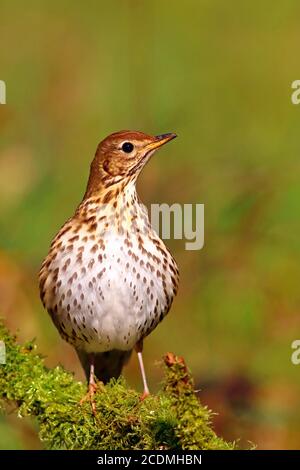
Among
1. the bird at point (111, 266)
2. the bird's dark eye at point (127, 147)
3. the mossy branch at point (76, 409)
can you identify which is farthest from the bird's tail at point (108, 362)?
the bird's dark eye at point (127, 147)

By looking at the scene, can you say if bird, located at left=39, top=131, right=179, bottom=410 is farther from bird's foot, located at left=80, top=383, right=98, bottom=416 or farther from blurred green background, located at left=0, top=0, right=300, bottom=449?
blurred green background, located at left=0, top=0, right=300, bottom=449

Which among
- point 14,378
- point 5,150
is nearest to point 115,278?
point 14,378

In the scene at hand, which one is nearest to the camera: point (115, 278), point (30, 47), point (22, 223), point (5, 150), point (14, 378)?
point (14, 378)

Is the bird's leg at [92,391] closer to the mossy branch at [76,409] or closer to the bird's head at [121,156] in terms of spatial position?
the mossy branch at [76,409]

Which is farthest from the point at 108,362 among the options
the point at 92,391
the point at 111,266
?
the point at 92,391

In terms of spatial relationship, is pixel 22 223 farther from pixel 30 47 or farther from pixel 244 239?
pixel 30 47

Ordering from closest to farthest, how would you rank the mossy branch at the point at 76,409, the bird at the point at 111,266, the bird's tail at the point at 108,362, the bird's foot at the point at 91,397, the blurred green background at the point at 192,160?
the mossy branch at the point at 76,409
the bird's foot at the point at 91,397
the bird at the point at 111,266
the bird's tail at the point at 108,362
the blurred green background at the point at 192,160
